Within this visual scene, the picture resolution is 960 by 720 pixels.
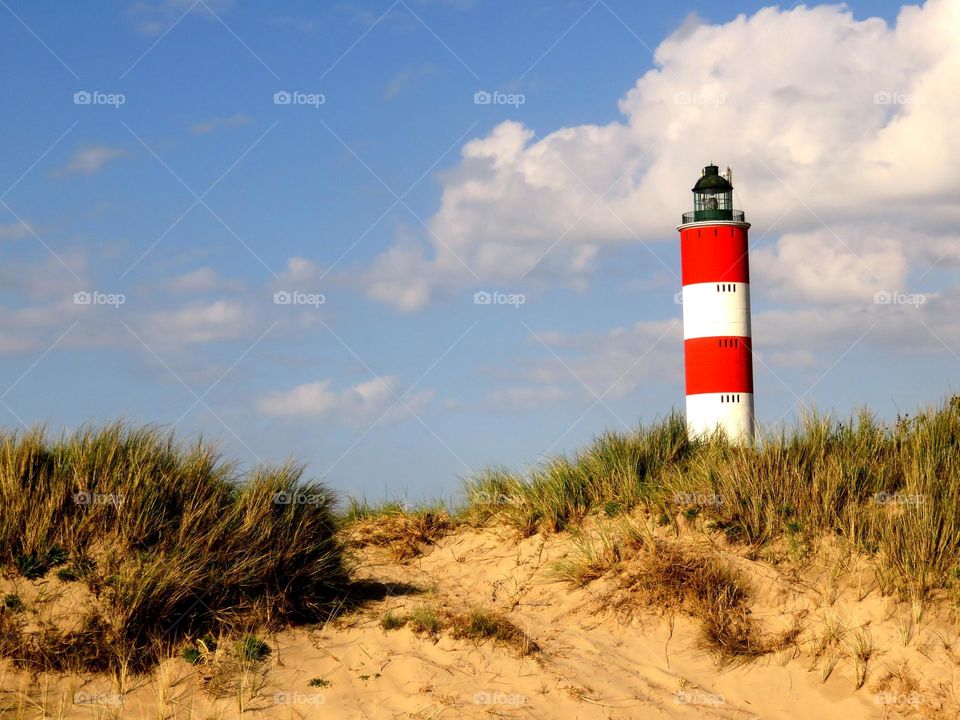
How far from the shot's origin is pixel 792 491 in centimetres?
1139

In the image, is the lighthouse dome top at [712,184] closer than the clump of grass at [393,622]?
No

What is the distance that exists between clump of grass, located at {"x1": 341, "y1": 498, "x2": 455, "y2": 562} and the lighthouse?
42.1 ft

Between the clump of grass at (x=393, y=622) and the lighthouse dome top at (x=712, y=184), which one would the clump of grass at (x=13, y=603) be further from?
the lighthouse dome top at (x=712, y=184)

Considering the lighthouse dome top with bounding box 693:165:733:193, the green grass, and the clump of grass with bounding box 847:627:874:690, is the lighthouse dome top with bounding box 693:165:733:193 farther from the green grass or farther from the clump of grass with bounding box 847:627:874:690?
the clump of grass with bounding box 847:627:874:690

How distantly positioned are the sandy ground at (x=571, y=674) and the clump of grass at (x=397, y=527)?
1.71 m

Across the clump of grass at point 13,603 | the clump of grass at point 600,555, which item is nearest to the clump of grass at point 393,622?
the clump of grass at point 600,555

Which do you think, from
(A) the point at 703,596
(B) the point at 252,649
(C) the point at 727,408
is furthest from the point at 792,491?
(C) the point at 727,408

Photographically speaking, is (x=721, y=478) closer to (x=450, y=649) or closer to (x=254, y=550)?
(x=450, y=649)

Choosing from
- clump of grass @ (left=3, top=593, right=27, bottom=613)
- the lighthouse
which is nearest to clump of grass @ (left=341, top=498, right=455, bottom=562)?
clump of grass @ (left=3, top=593, right=27, bottom=613)

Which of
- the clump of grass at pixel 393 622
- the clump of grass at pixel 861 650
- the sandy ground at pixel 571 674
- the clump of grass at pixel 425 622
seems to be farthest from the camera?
the clump of grass at pixel 393 622

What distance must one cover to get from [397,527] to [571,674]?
4428mm

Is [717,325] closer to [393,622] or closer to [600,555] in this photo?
[600,555]

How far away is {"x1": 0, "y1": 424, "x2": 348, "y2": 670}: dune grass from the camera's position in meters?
8.59

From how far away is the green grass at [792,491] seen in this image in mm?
10531
